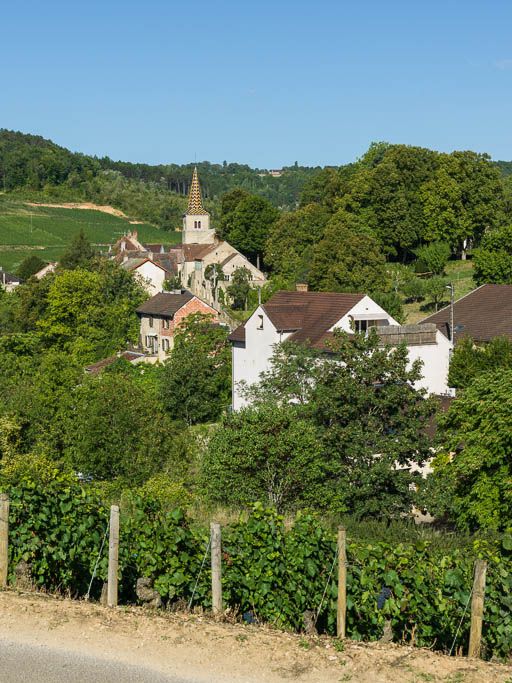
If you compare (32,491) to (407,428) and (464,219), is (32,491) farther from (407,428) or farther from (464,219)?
(464,219)

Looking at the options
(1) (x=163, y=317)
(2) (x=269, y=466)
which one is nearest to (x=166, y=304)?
(1) (x=163, y=317)

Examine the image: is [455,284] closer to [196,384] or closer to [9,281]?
[196,384]

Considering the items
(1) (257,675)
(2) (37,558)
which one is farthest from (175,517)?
(1) (257,675)

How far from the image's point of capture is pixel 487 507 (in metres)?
23.6

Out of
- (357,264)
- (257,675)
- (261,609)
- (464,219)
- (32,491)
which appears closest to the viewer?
(257,675)

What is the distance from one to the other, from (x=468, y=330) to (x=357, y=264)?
57.5 feet

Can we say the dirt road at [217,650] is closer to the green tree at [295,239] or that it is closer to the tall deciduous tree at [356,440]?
the tall deciduous tree at [356,440]

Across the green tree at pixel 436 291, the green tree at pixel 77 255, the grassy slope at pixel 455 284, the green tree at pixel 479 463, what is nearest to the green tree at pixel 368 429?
the green tree at pixel 479 463

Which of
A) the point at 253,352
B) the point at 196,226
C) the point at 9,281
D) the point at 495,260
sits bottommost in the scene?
the point at 253,352

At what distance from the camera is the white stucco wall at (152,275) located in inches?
3245

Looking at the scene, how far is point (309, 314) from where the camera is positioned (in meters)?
42.9

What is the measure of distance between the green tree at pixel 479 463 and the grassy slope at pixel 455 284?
33.0 meters

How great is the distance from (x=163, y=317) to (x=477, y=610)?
49.8m

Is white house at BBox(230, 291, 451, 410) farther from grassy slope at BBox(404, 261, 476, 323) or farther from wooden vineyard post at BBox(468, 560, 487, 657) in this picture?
wooden vineyard post at BBox(468, 560, 487, 657)
